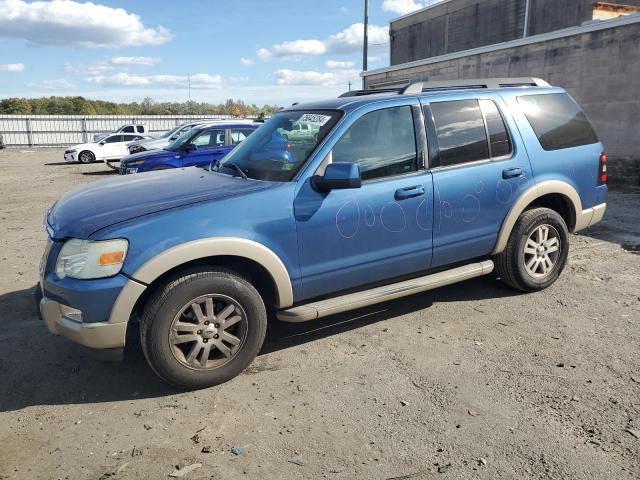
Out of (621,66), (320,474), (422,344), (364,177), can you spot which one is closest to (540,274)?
(422,344)

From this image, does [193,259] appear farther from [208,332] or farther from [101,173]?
[101,173]

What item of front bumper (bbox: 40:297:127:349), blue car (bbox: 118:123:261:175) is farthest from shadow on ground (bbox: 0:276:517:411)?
blue car (bbox: 118:123:261:175)

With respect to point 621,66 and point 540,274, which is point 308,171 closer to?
point 540,274

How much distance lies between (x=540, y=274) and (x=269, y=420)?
3194 millimetres

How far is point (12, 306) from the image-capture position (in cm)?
507

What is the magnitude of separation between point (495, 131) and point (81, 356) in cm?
392

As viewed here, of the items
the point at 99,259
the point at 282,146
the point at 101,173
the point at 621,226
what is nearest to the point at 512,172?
the point at 282,146

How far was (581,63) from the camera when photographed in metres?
12.3

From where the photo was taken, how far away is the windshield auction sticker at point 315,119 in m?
4.06

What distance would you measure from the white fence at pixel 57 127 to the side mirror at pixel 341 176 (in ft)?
113

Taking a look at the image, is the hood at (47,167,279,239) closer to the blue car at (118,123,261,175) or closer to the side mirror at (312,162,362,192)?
the side mirror at (312,162,362,192)

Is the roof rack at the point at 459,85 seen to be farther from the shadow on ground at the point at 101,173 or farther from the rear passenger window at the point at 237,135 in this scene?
the shadow on ground at the point at 101,173

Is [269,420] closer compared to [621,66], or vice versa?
[269,420]

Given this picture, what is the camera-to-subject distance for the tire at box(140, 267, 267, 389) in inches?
129
